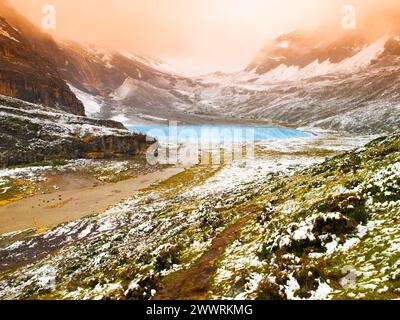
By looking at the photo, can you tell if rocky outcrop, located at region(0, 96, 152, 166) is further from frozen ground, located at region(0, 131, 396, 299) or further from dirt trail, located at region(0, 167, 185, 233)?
frozen ground, located at region(0, 131, 396, 299)

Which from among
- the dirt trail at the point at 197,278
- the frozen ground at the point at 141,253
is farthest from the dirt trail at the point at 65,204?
the dirt trail at the point at 197,278

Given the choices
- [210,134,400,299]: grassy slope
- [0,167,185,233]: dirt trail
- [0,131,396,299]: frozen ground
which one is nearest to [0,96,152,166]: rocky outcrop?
[0,167,185,233]: dirt trail

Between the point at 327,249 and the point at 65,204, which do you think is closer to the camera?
the point at 327,249

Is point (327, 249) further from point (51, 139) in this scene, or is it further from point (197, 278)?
point (51, 139)

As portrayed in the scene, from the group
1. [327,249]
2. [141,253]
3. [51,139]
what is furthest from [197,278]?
[51,139]

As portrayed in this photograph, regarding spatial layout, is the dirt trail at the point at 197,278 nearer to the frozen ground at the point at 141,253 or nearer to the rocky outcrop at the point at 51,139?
the frozen ground at the point at 141,253
